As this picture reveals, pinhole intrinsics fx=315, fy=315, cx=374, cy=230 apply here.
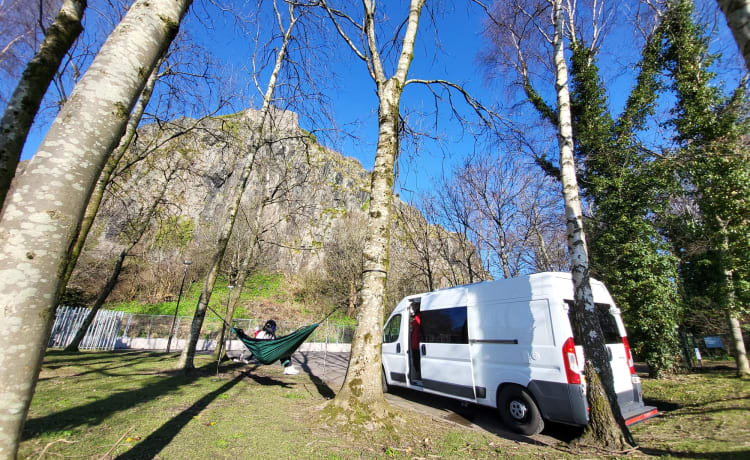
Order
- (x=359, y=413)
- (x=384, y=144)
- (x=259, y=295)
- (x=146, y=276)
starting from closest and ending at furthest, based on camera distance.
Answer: (x=359, y=413)
(x=384, y=144)
(x=146, y=276)
(x=259, y=295)

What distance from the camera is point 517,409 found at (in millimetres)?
4977

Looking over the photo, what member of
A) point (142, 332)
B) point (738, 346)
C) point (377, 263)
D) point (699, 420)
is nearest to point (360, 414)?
point (377, 263)

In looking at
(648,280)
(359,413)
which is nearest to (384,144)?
(359,413)

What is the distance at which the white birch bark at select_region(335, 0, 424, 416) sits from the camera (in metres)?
4.06

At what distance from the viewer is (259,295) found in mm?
26094

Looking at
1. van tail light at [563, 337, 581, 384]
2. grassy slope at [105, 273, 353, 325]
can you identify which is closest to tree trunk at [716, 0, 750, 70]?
van tail light at [563, 337, 581, 384]

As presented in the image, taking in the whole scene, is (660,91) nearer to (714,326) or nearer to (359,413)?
(714,326)

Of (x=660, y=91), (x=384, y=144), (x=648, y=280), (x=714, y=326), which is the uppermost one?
(x=660, y=91)

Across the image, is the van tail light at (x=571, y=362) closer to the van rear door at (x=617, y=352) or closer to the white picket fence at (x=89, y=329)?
the van rear door at (x=617, y=352)

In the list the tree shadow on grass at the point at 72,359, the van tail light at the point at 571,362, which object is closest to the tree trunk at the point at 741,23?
the van tail light at the point at 571,362

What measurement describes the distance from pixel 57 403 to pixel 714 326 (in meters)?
17.0

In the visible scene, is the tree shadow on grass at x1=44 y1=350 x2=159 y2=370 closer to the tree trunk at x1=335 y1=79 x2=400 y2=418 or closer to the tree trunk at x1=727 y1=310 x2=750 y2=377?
the tree trunk at x1=335 y1=79 x2=400 y2=418

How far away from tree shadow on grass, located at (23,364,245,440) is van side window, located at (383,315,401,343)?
4406 millimetres

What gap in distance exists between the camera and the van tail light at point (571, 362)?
4.38 m
